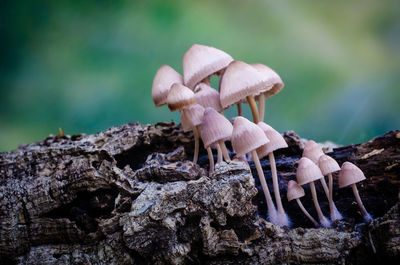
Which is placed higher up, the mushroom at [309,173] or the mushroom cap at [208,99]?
the mushroom cap at [208,99]

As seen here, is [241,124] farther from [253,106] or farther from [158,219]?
[158,219]

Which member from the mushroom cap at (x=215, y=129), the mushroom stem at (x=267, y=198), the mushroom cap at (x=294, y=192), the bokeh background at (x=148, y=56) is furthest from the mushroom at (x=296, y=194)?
the bokeh background at (x=148, y=56)

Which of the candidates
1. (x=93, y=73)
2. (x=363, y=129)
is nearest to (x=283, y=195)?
(x=363, y=129)

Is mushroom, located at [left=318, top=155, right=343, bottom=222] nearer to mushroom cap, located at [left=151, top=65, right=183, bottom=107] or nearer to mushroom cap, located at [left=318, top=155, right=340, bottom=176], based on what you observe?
mushroom cap, located at [left=318, top=155, right=340, bottom=176]

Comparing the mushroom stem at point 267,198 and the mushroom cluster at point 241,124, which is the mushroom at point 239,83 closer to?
the mushroom cluster at point 241,124

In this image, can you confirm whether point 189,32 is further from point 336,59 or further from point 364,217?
point 364,217
